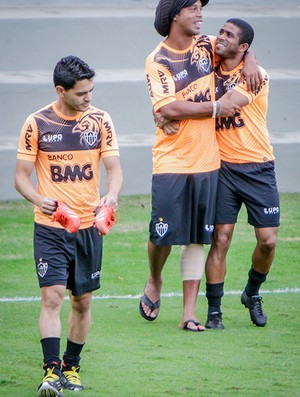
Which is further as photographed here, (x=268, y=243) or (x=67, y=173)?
(x=268, y=243)

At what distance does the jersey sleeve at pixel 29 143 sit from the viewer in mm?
6941

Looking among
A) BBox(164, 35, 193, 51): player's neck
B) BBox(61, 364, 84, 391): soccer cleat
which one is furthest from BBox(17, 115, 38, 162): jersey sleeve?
BBox(164, 35, 193, 51): player's neck

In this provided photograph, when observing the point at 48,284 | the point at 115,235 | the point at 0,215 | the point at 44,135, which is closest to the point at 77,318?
the point at 48,284

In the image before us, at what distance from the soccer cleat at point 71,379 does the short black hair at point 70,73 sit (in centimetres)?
168

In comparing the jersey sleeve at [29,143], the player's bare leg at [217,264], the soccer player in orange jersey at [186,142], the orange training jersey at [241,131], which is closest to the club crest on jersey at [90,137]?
the jersey sleeve at [29,143]

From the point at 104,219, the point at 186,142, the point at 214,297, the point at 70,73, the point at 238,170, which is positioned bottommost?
the point at 214,297

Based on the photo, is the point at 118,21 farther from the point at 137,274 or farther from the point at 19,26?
the point at 137,274

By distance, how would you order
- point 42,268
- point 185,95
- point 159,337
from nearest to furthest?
1. point 42,268
2. point 159,337
3. point 185,95

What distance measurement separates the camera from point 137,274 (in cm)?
1116

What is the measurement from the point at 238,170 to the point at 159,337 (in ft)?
4.53

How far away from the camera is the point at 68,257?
691 centimetres

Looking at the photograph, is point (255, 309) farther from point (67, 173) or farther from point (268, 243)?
point (67, 173)

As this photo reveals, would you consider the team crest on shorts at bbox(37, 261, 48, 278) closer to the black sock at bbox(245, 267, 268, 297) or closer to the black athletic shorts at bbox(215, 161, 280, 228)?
the black athletic shorts at bbox(215, 161, 280, 228)

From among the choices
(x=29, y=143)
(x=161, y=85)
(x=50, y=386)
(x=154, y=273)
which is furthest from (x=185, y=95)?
(x=50, y=386)
